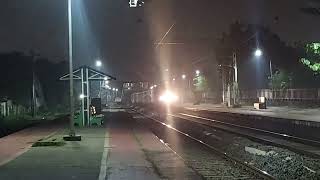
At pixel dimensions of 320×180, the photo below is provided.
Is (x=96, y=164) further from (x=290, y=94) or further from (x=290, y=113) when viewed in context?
(x=290, y=94)

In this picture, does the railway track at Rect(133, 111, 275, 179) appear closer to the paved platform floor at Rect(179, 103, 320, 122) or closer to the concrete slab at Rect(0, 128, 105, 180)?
the concrete slab at Rect(0, 128, 105, 180)

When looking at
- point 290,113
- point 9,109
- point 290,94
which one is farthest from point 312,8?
point 290,94

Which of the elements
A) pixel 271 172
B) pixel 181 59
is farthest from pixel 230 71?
pixel 271 172

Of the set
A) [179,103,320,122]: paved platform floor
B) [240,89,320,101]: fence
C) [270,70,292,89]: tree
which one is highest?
[270,70,292,89]: tree

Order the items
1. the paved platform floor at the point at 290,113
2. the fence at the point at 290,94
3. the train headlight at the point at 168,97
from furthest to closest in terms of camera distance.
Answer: the train headlight at the point at 168,97 < the fence at the point at 290,94 < the paved platform floor at the point at 290,113

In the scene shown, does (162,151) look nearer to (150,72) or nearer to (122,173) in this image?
(122,173)

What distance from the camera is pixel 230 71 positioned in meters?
83.1

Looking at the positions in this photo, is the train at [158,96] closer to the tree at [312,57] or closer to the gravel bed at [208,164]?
the tree at [312,57]

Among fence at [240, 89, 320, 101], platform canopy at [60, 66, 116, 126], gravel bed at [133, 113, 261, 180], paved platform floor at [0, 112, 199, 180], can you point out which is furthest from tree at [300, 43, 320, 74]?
paved platform floor at [0, 112, 199, 180]

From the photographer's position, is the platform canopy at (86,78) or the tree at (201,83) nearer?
the platform canopy at (86,78)

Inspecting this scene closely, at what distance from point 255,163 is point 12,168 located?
8230 mm

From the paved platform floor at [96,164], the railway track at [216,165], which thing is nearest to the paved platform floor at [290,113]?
the railway track at [216,165]

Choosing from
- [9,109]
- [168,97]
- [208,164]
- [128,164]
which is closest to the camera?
[128,164]

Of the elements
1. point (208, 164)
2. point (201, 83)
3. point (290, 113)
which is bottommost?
point (208, 164)
